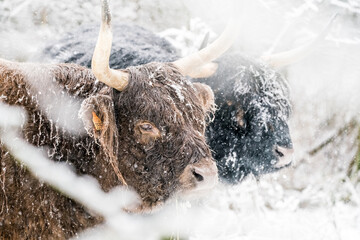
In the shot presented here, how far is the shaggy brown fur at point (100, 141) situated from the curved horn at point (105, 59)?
0.10 metres

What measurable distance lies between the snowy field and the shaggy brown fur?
2.94 m

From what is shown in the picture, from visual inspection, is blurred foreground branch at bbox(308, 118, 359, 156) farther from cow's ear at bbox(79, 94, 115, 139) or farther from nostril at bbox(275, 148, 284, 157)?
cow's ear at bbox(79, 94, 115, 139)

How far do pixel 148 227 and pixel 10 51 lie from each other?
450cm

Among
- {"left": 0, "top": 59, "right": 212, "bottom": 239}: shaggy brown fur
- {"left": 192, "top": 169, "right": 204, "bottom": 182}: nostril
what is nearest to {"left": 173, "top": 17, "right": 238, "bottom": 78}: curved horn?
{"left": 0, "top": 59, "right": 212, "bottom": 239}: shaggy brown fur

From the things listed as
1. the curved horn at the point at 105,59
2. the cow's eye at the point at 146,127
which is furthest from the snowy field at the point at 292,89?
the curved horn at the point at 105,59

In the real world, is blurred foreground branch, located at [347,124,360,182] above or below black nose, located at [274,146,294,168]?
below

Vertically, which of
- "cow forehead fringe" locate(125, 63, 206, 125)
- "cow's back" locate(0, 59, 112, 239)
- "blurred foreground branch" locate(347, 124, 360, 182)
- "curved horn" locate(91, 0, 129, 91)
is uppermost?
"curved horn" locate(91, 0, 129, 91)

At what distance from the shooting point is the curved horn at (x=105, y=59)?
86.8 inches

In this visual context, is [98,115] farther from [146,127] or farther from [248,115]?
[248,115]

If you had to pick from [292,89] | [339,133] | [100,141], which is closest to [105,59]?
[100,141]

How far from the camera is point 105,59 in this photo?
2420 mm

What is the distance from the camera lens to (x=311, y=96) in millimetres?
6551

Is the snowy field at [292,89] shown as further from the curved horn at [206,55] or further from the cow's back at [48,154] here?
the cow's back at [48,154]

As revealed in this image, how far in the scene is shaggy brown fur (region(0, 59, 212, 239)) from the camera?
8.71 ft
